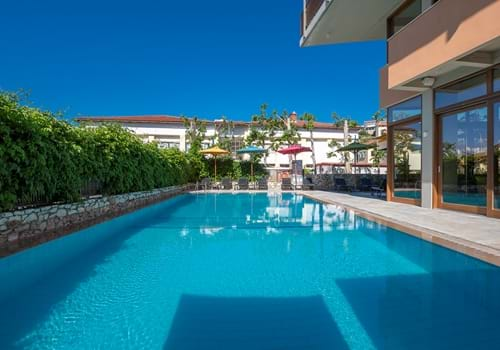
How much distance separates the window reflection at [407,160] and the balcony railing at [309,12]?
5.61 meters

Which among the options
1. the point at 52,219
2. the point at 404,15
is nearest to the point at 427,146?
the point at 404,15

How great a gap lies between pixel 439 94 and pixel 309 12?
6765mm

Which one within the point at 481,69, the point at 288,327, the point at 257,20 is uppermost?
the point at 257,20

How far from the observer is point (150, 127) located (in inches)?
1261

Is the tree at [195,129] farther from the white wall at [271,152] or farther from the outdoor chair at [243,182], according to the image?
the outdoor chair at [243,182]

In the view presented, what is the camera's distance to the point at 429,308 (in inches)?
128

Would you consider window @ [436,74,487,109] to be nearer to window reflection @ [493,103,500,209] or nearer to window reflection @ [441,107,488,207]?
window reflection @ [441,107,488,207]

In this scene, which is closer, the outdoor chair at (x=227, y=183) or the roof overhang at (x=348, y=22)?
the roof overhang at (x=348, y=22)

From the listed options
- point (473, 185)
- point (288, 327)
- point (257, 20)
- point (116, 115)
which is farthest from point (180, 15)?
point (116, 115)

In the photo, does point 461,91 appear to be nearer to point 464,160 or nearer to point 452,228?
point 464,160

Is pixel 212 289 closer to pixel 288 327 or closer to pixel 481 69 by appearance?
pixel 288 327

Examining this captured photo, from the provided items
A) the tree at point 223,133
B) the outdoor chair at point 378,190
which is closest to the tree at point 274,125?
the tree at point 223,133

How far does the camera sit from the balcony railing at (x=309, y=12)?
11810mm

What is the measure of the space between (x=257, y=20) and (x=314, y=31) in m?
6.96
